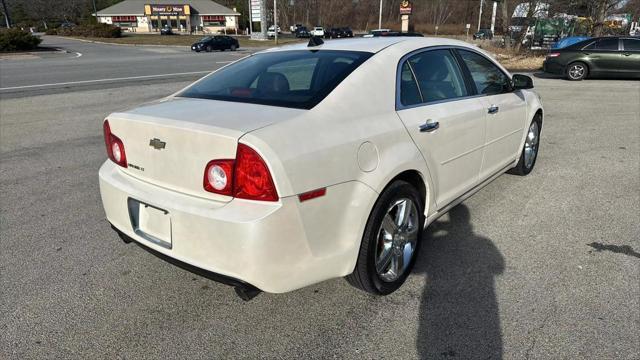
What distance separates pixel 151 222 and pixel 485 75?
3.07 meters

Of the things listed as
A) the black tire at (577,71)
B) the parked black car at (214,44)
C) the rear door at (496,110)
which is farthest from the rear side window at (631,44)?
the parked black car at (214,44)

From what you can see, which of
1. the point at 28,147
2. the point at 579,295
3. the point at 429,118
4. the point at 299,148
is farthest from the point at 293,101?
the point at 28,147

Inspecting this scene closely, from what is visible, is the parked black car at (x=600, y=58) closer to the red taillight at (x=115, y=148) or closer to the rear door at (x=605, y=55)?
the rear door at (x=605, y=55)

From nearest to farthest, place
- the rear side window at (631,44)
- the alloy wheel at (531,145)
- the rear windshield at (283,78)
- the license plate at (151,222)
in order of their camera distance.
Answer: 1. the license plate at (151,222)
2. the rear windshield at (283,78)
3. the alloy wheel at (531,145)
4. the rear side window at (631,44)

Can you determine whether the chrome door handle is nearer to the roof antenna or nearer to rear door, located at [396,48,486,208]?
rear door, located at [396,48,486,208]

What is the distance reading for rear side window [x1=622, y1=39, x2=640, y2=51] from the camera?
14977mm

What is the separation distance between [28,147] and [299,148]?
6003 millimetres

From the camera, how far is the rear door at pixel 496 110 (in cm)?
383

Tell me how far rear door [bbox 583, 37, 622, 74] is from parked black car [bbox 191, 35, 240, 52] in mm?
28838

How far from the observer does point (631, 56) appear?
49.6 feet

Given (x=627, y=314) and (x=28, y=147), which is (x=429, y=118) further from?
(x=28, y=147)

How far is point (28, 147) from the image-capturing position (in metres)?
6.55

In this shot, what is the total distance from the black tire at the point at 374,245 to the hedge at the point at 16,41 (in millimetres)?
38941

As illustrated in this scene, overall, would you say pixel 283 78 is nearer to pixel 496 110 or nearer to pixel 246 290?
pixel 246 290
